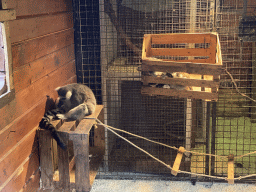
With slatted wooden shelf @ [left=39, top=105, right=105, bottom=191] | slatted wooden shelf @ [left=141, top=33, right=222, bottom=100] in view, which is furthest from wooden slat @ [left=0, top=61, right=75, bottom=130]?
slatted wooden shelf @ [left=141, top=33, right=222, bottom=100]

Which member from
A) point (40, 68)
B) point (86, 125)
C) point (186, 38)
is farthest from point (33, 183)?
point (186, 38)

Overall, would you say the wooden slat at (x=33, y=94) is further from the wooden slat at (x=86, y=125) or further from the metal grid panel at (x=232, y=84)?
the metal grid panel at (x=232, y=84)

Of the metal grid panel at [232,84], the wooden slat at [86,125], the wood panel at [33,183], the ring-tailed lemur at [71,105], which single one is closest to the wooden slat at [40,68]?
the ring-tailed lemur at [71,105]

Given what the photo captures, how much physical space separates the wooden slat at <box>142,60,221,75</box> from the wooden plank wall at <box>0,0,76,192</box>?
0.81 m

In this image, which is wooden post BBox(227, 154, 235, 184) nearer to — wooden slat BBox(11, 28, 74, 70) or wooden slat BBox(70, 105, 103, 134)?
wooden slat BBox(70, 105, 103, 134)

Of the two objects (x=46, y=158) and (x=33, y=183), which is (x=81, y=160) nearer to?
→ (x=46, y=158)

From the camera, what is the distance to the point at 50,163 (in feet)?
8.04

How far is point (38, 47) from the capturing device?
2381mm

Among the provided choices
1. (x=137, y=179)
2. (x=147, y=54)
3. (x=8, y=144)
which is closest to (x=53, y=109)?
(x=8, y=144)

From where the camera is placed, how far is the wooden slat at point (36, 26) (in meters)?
2.01

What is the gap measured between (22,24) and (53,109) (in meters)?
0.84

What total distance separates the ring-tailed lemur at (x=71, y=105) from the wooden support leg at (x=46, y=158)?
83 mm

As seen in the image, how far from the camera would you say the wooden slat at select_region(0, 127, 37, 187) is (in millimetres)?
1928

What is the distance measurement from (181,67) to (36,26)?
1.16 metres
